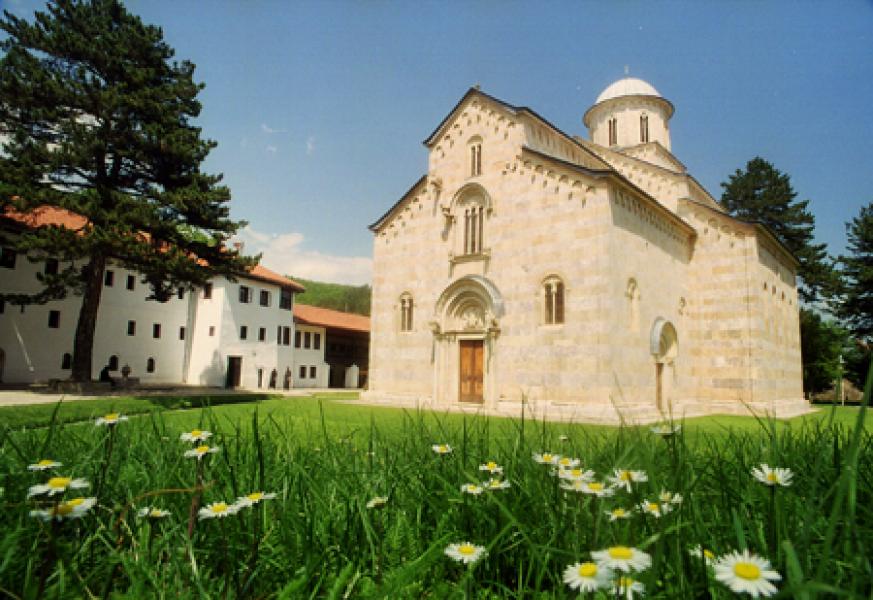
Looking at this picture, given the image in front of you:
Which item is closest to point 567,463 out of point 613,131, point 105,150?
point 105,150

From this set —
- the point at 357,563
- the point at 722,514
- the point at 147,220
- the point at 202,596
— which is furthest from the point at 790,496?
the point at 147,220

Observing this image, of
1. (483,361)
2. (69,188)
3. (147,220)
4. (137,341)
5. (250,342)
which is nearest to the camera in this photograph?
(483,361)

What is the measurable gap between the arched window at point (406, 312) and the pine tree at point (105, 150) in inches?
329

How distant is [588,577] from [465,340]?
19386mm

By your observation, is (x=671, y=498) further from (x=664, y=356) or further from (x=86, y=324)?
(x=86, y=324)

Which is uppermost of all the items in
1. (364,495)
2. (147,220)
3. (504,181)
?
(504,181)

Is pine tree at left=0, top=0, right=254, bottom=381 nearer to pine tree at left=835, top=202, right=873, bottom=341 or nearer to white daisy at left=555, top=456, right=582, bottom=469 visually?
white daisy at left=555, top=456, right=582, bottom=469

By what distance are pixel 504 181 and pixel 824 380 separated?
35.0 m

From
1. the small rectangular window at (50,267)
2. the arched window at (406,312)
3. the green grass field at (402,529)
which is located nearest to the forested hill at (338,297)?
the small rectangular window at (50,267)

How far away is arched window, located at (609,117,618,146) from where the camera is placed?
97.0 feet

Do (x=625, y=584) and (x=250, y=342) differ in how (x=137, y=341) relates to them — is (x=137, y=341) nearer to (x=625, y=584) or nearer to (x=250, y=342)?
(x=250, y=342)

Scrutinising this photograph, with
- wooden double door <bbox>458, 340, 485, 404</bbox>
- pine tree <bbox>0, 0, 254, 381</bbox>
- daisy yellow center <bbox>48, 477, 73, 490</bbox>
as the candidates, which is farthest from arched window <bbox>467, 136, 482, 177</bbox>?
daisy yellow center <bbox>48, 477, 73, 490</bbox>

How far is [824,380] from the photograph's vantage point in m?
37.7

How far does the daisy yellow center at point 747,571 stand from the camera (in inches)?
40.8
